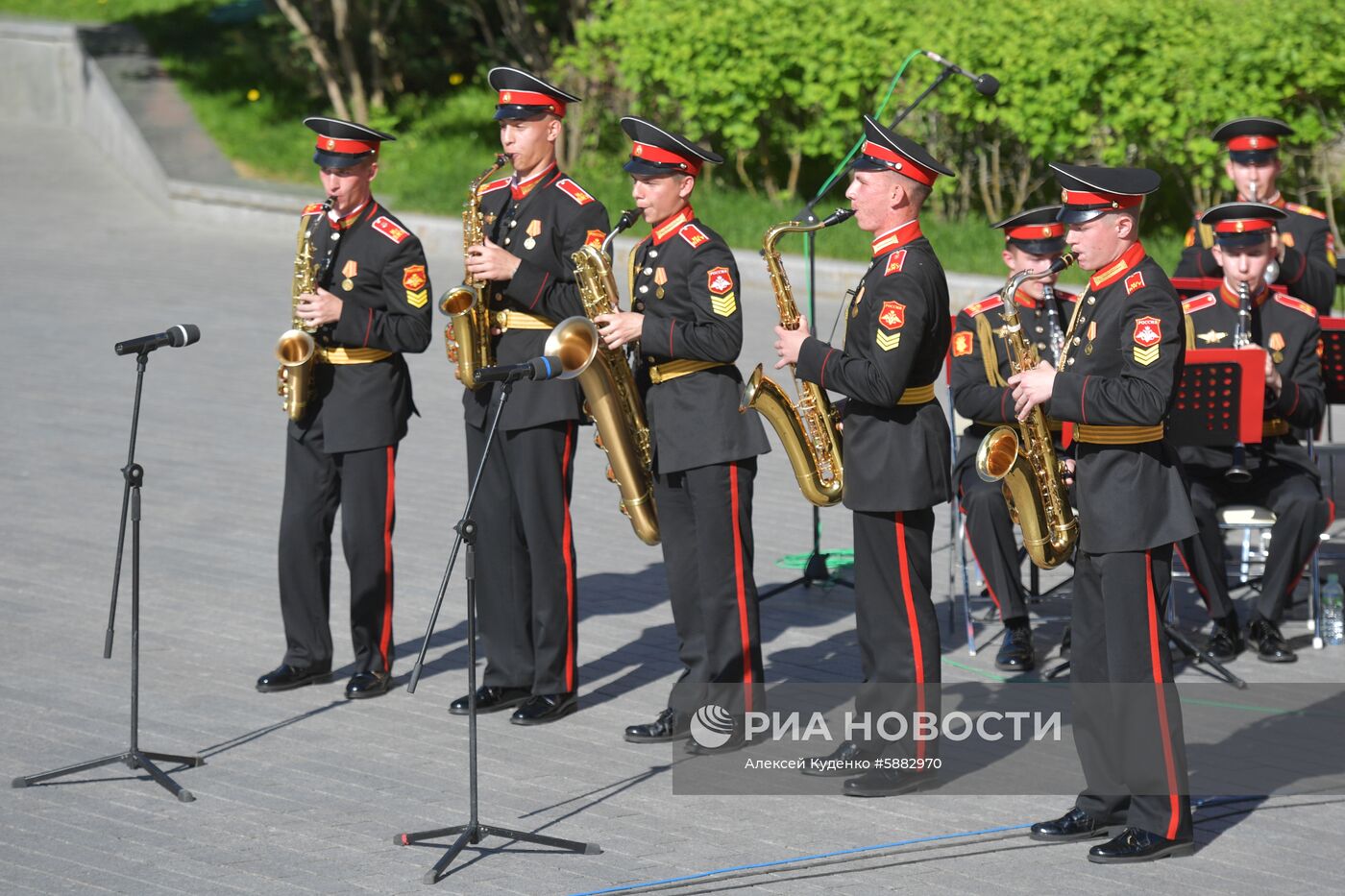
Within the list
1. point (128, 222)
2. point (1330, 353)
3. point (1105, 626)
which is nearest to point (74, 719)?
point (1105, 626)

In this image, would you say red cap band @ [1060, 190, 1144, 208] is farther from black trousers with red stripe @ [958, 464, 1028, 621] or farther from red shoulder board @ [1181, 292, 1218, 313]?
red shoulder board @ [1181, 292, 1218, 313]

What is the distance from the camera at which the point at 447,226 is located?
1658 centimetres

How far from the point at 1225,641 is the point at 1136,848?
2.39 metres

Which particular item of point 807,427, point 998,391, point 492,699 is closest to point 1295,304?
point 998,391

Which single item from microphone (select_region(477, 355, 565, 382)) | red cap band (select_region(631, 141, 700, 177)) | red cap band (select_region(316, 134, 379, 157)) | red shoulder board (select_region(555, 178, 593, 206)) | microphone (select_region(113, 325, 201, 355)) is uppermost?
red cap band (select_region(316, 134, 379, 157))

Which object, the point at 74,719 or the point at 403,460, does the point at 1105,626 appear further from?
the point at 403,460

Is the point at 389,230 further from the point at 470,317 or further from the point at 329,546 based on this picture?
the point at 329,546

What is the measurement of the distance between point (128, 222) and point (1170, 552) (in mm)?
13953

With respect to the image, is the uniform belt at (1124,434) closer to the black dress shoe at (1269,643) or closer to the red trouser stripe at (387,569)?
the black dress shoe at (1269,643)

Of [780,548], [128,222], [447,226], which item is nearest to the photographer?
[780,548]

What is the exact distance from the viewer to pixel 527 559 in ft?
23.4

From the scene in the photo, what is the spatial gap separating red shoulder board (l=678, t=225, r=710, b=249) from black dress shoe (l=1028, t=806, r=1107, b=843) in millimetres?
2248

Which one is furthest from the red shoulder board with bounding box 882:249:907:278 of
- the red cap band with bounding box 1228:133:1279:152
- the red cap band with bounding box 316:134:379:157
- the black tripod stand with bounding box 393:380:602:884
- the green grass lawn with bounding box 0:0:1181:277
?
the green grass lawn with bounding box 0:0:1181:277

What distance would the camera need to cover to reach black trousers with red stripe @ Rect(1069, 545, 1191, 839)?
5.54 m
